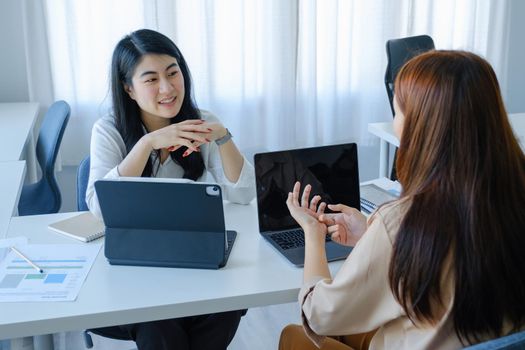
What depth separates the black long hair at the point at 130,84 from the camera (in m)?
2.04

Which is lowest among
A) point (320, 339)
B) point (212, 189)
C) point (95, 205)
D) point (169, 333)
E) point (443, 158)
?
point (169, 333)

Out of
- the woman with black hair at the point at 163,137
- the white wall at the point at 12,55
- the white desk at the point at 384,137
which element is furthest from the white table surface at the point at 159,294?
the white wall at the point at 12,55

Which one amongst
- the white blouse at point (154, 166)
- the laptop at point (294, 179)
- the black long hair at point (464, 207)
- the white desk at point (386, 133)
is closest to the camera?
the black long hair at point (464, 207)

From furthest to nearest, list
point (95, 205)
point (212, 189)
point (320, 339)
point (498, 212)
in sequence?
point (95, 205)
point (212, 189)
point (320, 339)
point (498, 212)

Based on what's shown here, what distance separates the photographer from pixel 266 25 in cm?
347

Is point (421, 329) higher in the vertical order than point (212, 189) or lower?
lower

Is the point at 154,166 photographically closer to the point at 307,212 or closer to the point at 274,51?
the point at 307,212

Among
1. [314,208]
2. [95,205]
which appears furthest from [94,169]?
[314,208]

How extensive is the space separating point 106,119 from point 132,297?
864 mm

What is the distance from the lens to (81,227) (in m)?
1.78

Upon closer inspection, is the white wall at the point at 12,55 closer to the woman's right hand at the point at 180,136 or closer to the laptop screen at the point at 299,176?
the woman's right hand at the point at 180,136

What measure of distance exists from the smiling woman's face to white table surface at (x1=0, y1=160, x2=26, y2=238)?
1.65 feet

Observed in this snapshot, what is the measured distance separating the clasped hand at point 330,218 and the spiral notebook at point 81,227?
539mm

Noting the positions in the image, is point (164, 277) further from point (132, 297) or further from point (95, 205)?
point (95, 205)
